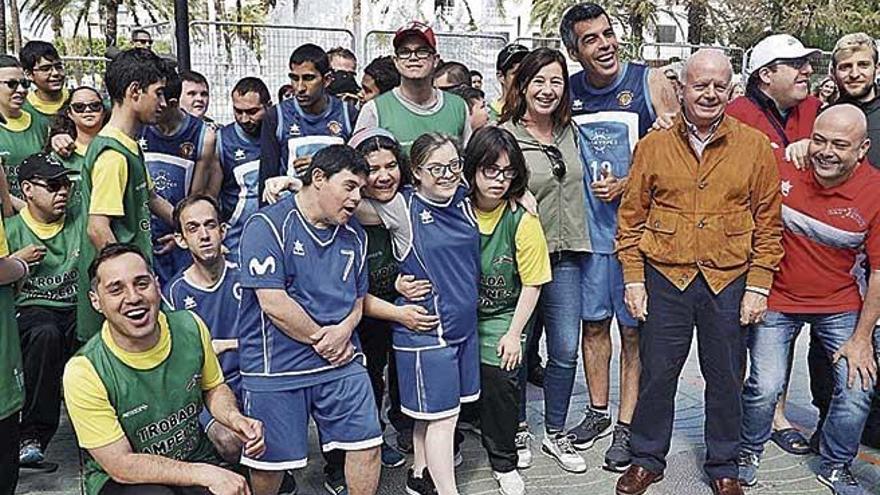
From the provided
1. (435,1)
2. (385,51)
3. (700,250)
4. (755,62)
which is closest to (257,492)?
(700,250)

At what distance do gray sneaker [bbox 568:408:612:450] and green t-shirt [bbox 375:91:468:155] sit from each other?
167 cm

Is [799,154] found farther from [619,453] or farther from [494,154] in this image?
[619,453]

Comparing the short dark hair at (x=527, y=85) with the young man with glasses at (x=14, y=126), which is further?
the young man with glasses at (x=14, y=126)

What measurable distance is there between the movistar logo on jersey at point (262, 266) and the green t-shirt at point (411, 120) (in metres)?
0.95

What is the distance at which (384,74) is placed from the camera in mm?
5465

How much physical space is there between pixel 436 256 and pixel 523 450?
50.2 inches

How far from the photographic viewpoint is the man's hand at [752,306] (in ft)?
13.2

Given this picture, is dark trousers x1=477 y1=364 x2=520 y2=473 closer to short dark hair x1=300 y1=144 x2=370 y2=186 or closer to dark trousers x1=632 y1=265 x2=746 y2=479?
dark trousers x1=632 y1=265 x2=746 y2=479

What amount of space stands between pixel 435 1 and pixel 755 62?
30.6m

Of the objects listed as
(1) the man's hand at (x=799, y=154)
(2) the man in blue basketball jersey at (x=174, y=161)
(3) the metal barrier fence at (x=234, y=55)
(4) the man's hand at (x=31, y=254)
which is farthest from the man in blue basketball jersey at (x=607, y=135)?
(3) the metal barrier fence at (x=234, y=55)

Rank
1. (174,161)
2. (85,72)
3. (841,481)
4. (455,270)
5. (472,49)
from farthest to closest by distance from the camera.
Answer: (85,72)
(472,49)
(174,161)
(841,481)
(455,270)

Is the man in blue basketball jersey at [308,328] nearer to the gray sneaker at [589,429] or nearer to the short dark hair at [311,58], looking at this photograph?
the short dark hair at [311,58]

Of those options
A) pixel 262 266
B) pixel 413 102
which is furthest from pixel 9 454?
pixel 413 102

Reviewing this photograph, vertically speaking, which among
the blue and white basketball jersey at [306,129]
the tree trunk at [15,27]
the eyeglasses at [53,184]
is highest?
the tree trunk at [15,27]
